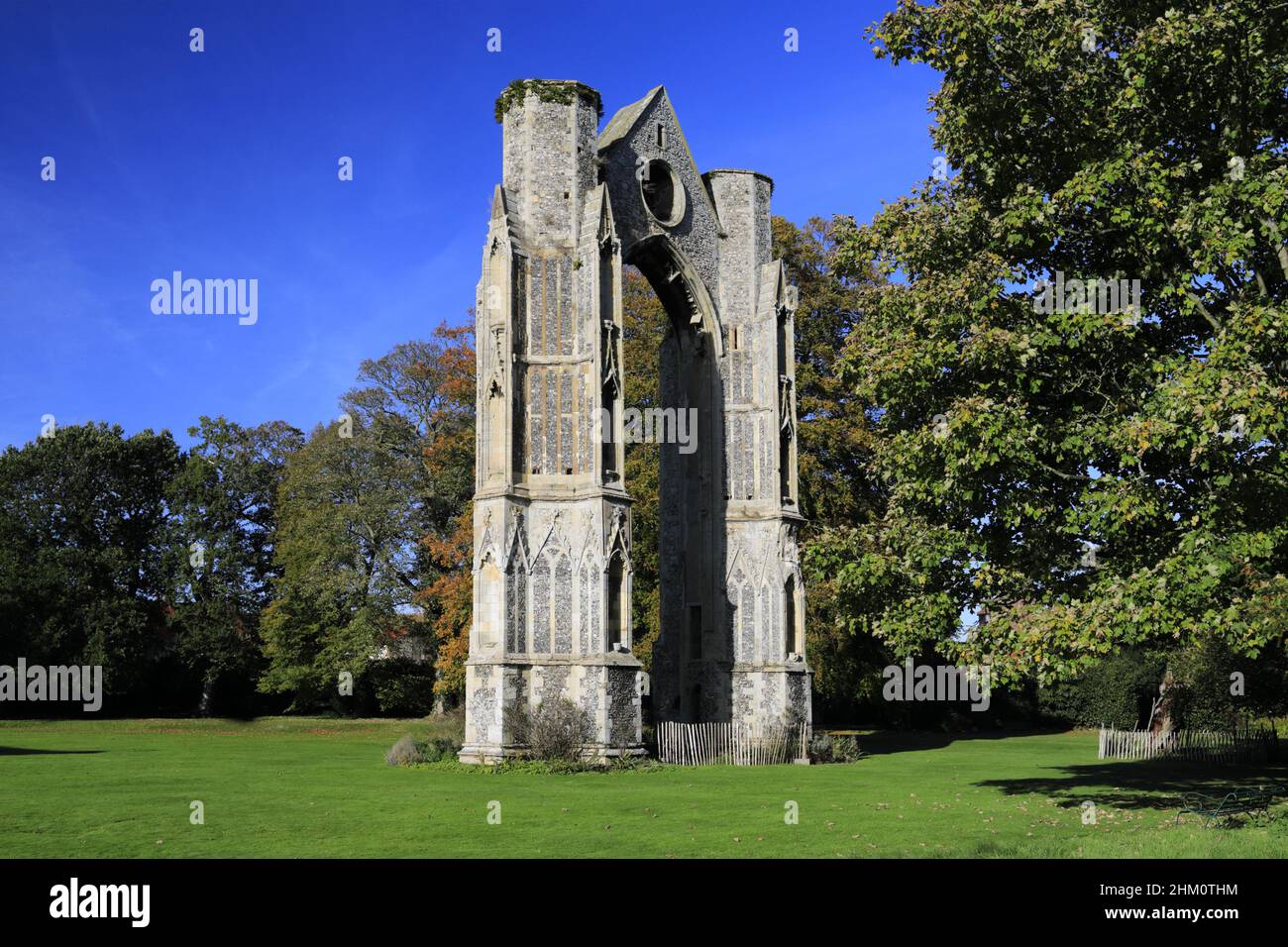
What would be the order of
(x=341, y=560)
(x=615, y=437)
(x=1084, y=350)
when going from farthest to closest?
(x=341, y=560) → (x=615, y=437) → (x=1084, y=350)

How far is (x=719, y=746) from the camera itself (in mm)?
26312

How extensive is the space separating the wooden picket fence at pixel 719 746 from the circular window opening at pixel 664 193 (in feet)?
43.9

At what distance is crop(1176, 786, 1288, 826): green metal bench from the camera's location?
47.8ft

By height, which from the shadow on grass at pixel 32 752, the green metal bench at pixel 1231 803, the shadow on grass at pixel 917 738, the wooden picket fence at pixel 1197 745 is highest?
the green metal bench at pixel 1231 803

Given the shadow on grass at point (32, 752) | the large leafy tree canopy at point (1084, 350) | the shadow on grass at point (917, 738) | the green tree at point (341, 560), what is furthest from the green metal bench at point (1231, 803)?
the green tree at point (341, 560)

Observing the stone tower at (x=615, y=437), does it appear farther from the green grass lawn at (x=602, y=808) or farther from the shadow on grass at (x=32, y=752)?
the shadow on grass at (x=32, y=752)

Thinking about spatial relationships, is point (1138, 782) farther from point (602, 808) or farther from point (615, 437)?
point (615, 437)

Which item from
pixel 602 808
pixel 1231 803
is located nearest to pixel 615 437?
pixel 602 808

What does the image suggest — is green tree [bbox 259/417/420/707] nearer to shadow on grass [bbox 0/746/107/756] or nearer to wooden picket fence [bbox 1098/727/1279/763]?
shadow on grass [bbox 0/746/107/756]

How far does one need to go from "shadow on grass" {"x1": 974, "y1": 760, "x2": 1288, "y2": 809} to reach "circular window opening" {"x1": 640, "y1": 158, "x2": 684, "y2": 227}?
55.6 ft

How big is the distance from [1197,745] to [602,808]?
64.2 ft

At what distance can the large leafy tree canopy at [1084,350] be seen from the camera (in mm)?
12375

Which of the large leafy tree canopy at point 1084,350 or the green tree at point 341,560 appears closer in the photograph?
the large leafy tree canopy at point 1084,350
